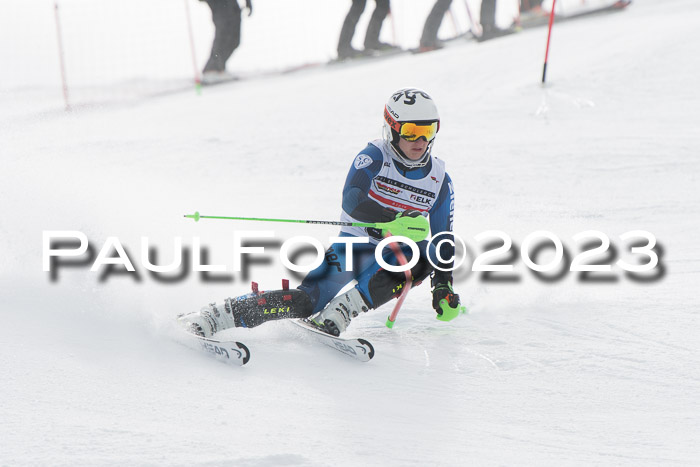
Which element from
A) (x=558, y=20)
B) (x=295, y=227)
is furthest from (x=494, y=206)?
(x=558, y=20)

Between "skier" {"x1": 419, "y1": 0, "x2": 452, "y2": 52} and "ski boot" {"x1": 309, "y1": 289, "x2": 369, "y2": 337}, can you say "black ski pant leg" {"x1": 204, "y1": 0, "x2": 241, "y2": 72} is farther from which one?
"ski boot" {"x1": 309, "y1": 289, "x2": 369, "y2": 337}

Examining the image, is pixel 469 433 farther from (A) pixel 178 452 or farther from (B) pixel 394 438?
(A) pixel 178 452

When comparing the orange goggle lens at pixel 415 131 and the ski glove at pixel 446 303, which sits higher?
the orange goggle lens at pixel 415 131

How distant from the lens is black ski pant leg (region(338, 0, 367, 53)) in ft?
43.8

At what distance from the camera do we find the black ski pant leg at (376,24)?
44.4 ft

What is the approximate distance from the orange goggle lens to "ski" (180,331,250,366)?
147cm

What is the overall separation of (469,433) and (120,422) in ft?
4.47

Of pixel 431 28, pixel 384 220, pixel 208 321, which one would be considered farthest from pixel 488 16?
pixel 208 321

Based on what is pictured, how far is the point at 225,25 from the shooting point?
39.0 ft

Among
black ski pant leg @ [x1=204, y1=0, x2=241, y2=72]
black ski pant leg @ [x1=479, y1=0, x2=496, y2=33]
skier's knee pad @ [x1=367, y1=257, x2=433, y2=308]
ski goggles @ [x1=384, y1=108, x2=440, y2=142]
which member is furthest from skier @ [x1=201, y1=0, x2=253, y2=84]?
skier's knee pad @ [x1=367, y1=257, x2=433, y2=308]

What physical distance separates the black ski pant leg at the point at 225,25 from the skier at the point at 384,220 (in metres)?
8.37

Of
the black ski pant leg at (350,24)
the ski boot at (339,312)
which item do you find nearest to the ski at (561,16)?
the black ski pant leg at (350,24)

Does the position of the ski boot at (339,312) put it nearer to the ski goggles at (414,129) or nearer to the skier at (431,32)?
the ski goggles at (414,129)

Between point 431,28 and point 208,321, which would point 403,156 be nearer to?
point 208,321
